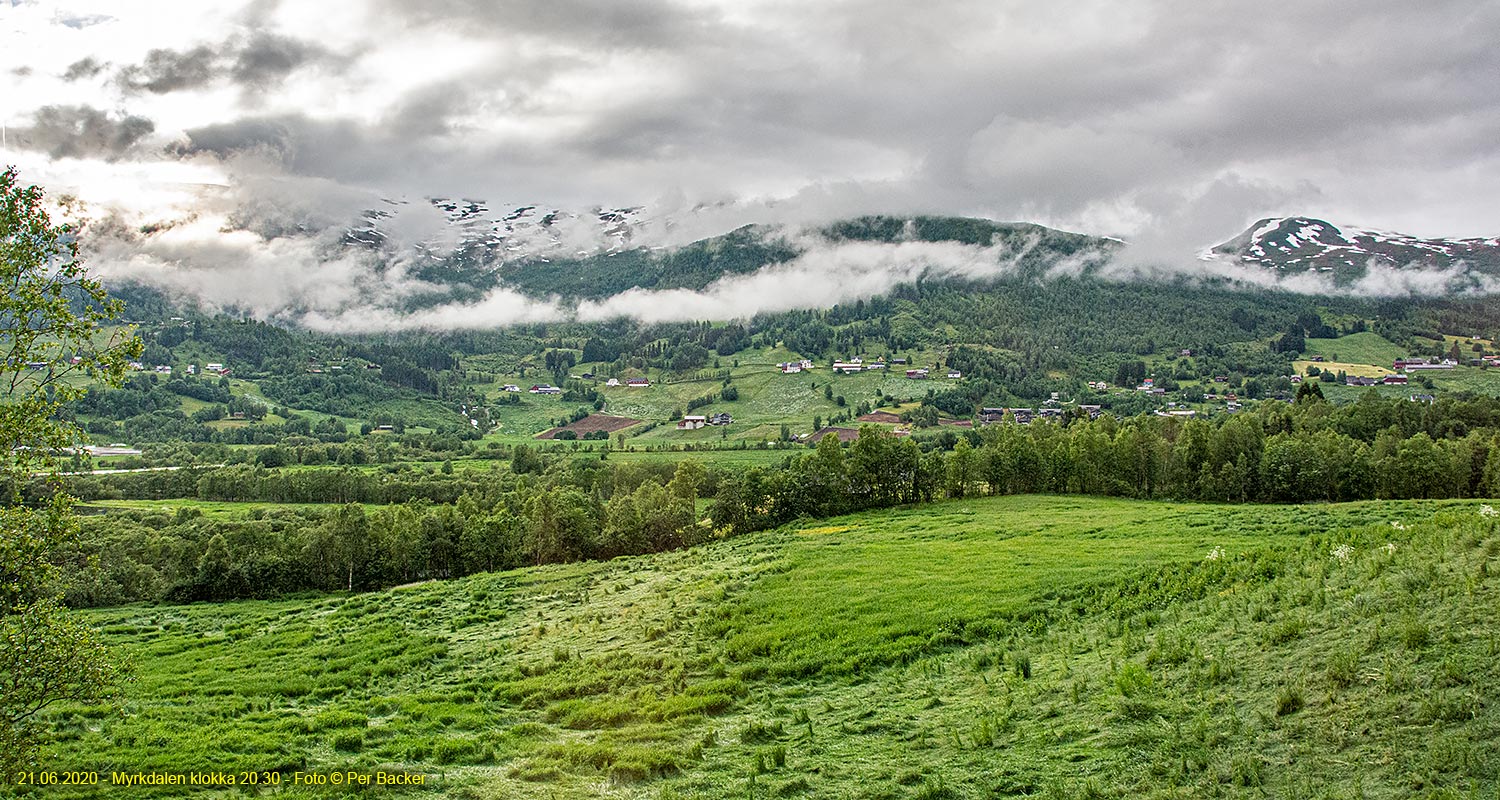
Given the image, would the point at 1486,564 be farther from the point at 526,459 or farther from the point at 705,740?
the point at 526,459

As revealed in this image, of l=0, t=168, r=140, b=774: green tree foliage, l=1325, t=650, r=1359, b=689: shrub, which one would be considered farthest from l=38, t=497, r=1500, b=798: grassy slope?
l=0, t=168, r=140, b=774: green tree foliage

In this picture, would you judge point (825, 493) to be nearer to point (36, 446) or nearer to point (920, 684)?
point (920, 684)

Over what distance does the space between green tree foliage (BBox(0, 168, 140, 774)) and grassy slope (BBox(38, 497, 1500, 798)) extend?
17.2ft

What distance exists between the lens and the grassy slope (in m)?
13.6

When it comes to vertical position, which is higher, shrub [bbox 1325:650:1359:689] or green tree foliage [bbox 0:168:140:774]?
green tree foliage [bbox 0:168:140:774]

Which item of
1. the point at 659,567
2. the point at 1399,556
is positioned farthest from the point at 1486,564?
the point at 659,567

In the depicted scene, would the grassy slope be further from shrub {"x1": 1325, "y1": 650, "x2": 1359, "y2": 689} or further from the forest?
the forest

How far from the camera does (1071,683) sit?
19094 millimetres

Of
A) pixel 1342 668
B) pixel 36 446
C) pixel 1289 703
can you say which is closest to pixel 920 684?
pixel 1289 703

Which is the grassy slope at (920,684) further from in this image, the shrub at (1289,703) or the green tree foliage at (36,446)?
the green tree foliage at (36,446)

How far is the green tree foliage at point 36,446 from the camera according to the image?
14.8 meters

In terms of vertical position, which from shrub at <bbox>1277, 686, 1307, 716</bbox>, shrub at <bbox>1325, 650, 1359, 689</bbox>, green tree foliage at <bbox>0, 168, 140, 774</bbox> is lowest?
shrub at <bbox>1277, 686, 1307, 716</bbox>

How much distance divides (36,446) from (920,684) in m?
21.9

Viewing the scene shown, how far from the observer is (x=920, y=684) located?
2219 cm
